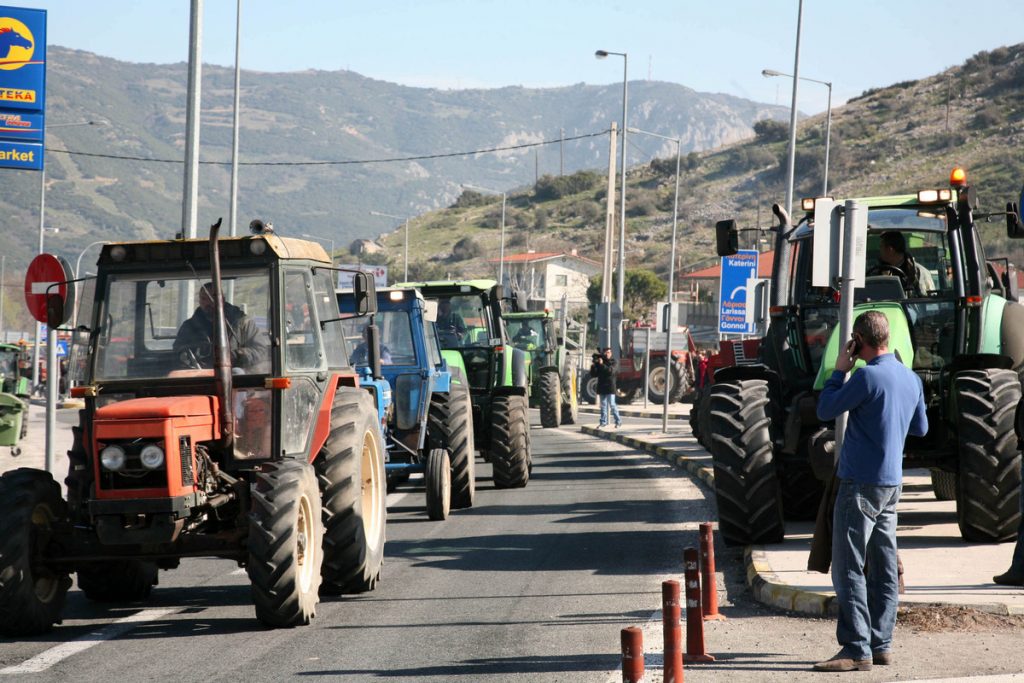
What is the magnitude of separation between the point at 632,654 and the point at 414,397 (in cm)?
1085

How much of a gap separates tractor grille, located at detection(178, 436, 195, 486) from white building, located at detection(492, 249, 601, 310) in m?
88.9

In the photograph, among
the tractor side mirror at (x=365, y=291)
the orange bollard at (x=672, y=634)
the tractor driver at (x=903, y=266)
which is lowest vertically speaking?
the orange bollard at (x=672, y=634)

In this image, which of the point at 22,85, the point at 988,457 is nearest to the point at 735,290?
the point at 22,85

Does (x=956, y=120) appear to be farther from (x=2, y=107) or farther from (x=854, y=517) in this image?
(x=854, y=517)

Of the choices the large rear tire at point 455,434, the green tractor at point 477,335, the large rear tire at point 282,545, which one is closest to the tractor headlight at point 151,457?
the large rear tire at point 282,545

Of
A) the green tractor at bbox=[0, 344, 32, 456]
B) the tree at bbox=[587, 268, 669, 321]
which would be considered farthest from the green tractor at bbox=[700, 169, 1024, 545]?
the tree at bbox=[587, 268, 669, 321]

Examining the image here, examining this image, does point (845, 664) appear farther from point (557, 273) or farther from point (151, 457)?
point (557, 273)

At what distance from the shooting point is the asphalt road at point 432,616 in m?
8.52

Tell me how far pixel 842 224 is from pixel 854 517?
309cm

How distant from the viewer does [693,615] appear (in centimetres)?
838

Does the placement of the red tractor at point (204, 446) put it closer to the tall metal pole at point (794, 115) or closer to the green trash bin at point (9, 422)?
the green trash bin at point (9, 422)

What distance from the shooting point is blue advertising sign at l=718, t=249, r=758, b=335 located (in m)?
26.0

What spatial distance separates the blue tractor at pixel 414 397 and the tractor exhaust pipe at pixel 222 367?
5.99 meters

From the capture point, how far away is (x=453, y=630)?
9656 mm
